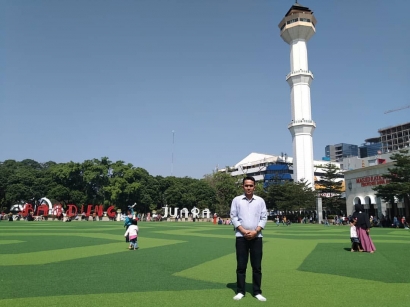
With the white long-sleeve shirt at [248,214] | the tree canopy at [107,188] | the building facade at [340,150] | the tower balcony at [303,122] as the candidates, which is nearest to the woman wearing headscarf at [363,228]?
the white long-sleeve shirt at [248,214]

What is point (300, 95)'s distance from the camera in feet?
224

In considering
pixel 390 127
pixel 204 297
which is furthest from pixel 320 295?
pixel 390 127

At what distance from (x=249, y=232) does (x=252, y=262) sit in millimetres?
515

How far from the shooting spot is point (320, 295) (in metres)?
5.82

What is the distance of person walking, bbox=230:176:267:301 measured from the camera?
5.78m

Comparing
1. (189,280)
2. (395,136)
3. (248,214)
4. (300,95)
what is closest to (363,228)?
(189,280)

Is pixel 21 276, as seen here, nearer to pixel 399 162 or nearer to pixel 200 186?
pixel 399 162

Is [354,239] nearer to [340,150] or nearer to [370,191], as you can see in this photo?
[370,191]

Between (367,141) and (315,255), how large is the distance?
16166 cm

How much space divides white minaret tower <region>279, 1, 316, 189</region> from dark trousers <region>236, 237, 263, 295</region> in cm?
6401

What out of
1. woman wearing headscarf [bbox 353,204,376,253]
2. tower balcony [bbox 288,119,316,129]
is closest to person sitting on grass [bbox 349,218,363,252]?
woman wearing headscarf [bbox 353,204,376,253]

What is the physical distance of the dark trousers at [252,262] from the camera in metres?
5.74

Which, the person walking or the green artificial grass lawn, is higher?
the person walking

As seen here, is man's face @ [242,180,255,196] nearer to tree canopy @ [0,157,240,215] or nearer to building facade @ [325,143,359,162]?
tree canopy @ [0,157,240,215]
